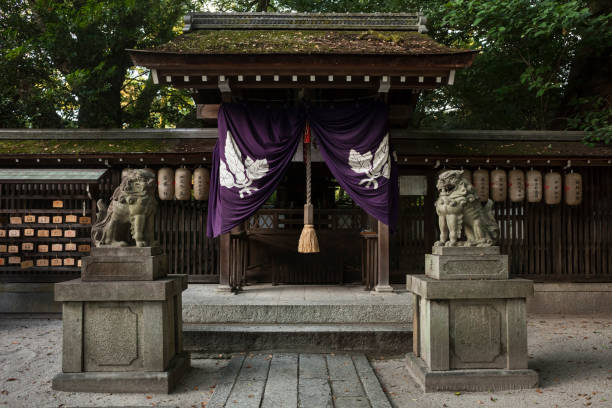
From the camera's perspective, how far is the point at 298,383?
194 inches

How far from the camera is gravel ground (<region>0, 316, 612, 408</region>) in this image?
14.5 ft

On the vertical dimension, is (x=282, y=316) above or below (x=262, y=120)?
below

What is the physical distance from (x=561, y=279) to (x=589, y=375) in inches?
150

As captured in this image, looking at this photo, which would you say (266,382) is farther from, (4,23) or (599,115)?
(4,23)

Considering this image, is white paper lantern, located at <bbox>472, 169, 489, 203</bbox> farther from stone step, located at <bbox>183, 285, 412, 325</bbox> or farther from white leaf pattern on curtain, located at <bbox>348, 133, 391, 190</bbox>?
stone step, located at <bbox>183, 285, 412, 325</bbox>

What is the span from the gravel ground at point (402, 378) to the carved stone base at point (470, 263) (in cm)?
137

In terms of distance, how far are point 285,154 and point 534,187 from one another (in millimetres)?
5172

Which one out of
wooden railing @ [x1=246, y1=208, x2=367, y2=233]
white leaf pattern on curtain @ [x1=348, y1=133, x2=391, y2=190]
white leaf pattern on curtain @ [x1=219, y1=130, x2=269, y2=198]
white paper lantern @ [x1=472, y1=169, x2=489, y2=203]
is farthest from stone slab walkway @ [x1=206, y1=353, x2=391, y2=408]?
white paper lantern @ [x1=472, y1=169, x2=489, y2=203]

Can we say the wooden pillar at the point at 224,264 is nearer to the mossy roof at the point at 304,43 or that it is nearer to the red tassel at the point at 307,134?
the red tassel at the point at 307,134

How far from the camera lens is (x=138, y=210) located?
501 centimetres

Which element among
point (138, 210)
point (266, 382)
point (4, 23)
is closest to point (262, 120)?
point (138, 210)

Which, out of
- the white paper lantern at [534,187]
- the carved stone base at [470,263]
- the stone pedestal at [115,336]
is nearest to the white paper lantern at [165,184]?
the stone pedestal at [115,336]

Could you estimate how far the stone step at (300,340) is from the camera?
20.7ft

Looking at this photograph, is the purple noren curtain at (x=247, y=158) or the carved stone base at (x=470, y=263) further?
the purple noren curtain at (x=247, y=158)
